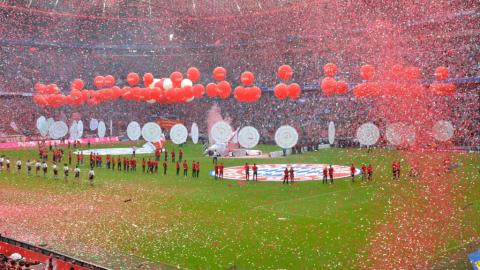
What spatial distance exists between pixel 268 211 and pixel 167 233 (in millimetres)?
4574

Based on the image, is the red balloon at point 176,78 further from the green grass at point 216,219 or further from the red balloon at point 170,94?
the green grass at point 216,219

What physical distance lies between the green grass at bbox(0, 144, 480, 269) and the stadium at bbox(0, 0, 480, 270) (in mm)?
97

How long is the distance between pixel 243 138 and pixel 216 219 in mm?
16674

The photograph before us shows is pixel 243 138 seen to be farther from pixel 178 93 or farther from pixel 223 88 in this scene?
pixel 178 93

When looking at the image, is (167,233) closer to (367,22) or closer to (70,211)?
(70,211)

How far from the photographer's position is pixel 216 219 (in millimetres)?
19219

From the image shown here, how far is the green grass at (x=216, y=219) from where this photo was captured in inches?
590

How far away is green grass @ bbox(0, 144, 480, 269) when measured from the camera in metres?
15.0

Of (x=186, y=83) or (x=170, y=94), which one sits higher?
(x=186, y=83)

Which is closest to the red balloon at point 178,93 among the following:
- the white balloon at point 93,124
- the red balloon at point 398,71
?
the red balloon at point 398,71

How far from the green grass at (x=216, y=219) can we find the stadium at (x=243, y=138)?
0.32 feet

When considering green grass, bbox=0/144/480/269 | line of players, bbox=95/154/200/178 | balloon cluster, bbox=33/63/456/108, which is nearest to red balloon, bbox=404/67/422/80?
balloon cluster, bbox=33/63/456/108

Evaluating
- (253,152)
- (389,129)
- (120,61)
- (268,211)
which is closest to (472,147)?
(389,129)

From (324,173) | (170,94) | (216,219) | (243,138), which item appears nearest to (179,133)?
(170,94)
